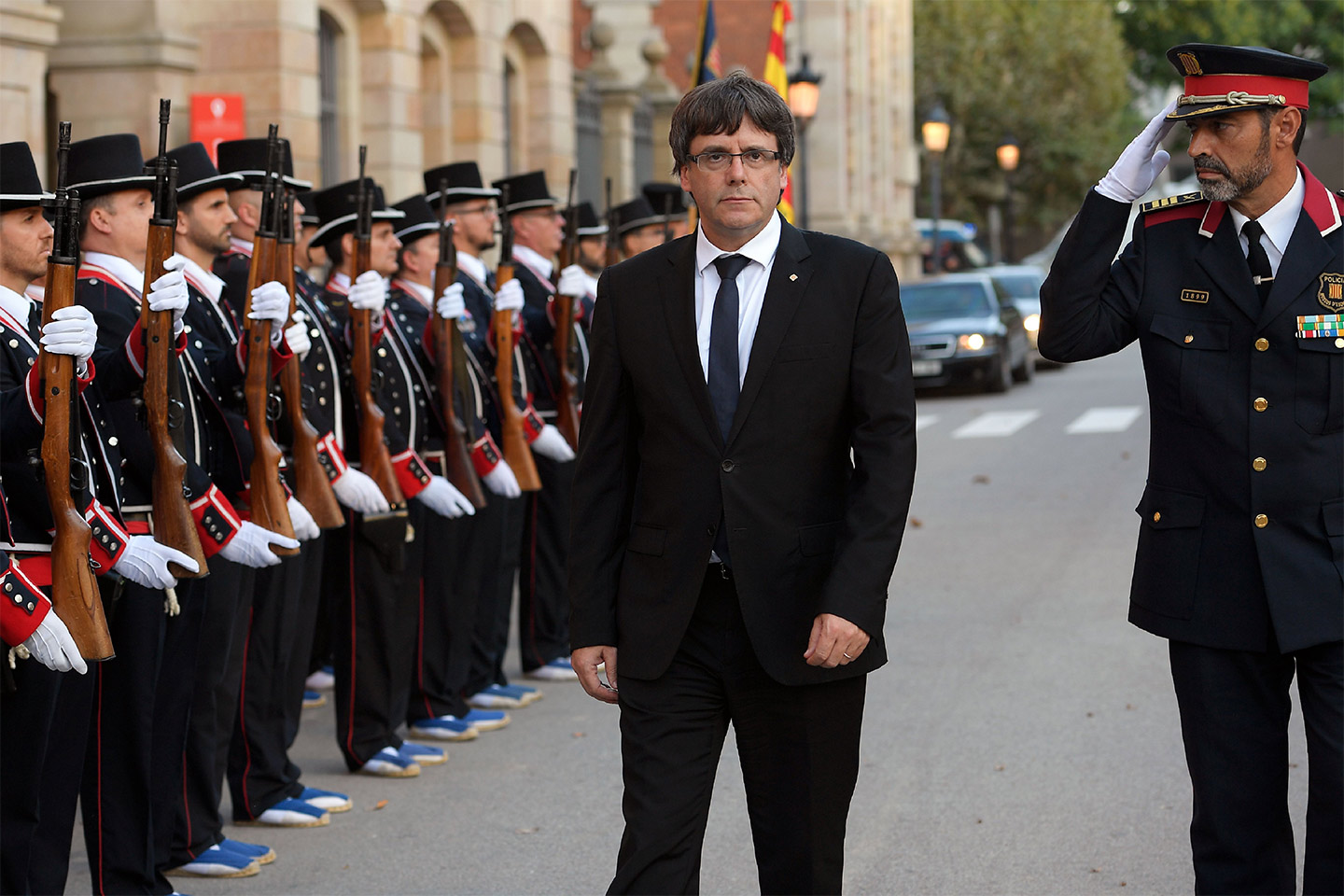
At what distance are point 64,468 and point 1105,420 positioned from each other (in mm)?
16633

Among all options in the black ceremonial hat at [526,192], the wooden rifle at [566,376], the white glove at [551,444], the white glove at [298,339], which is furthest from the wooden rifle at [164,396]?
the black ceremonial hat at [526,192]

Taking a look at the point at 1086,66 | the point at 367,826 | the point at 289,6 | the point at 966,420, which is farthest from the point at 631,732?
the point at 1086,66

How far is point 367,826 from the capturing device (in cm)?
626

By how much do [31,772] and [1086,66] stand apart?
46408mm

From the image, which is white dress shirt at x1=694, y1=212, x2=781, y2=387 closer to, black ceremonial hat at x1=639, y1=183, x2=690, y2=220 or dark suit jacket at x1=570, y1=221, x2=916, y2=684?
dark suit jacket at x1=570, y1=221, x2=916, y2=684

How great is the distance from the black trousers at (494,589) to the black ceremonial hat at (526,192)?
5.27 ft

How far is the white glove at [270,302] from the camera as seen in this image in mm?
5758

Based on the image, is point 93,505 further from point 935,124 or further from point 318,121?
point 935,124

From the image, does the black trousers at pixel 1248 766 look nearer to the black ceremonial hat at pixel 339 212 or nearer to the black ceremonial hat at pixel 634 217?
the black ceremonial hat at pixel 339 212

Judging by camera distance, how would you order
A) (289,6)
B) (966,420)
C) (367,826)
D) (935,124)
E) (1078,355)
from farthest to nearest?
1. (935,124)
2. (966,420)
3. (289,6)
4. (367,826)
5. (1078,355)

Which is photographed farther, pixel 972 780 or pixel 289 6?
pixel 289 6

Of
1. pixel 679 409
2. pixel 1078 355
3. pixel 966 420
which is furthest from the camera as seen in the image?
pixel 966 420

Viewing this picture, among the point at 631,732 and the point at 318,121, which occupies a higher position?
the point at 318,121

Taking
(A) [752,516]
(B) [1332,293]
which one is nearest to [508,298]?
(A) [752,516]
